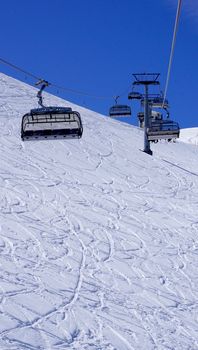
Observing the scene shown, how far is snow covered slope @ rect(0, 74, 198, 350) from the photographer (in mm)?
12672

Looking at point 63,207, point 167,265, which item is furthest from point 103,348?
point 63,207

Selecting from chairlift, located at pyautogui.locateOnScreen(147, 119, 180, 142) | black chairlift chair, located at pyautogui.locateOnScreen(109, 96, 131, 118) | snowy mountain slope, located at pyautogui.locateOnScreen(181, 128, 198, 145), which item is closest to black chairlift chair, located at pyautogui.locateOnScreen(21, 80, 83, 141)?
chairlift, located at pyautogui.locateOnScreen(147, 119, 180, 142)

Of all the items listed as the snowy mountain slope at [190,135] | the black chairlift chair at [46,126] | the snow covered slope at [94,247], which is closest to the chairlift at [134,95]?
the snow covered slope at [94,247]

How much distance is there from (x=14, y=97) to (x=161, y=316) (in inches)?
794

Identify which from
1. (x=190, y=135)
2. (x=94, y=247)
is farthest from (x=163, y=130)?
(x=190, y=135)

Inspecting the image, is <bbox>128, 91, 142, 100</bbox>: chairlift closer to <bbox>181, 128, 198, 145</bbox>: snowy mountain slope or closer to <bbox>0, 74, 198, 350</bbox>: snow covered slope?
<bbox>0, 74, 198, 350</bbox>: snow covered slope

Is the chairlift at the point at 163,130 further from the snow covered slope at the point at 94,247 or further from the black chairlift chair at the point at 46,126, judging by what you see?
the black chairlift chair at the point at 46,126

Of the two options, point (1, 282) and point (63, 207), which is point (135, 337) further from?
point (63, 207)

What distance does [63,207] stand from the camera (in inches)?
783

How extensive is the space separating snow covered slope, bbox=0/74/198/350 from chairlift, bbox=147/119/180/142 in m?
2.15

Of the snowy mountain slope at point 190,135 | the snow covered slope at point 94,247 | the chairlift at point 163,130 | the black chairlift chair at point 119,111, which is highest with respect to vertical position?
the snowy mountain slope at point 190,135

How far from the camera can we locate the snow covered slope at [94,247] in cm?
1267

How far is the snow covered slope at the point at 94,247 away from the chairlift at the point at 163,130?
2147 mm

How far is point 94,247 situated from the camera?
17.2 m
